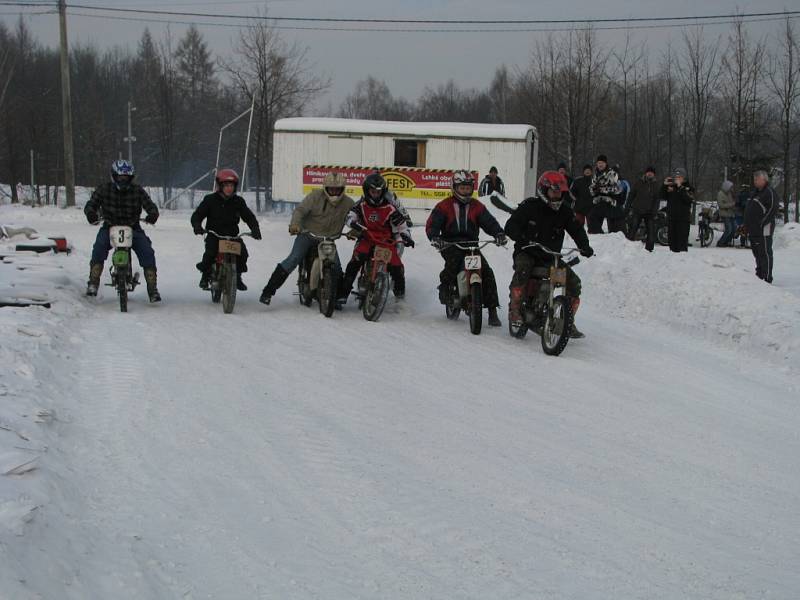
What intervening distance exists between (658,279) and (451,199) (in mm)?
4373

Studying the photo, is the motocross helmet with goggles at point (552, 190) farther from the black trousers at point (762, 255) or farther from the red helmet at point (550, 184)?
the black trousers at point (762, 255)

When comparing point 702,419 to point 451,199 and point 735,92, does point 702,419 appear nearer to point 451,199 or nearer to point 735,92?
point 451,199

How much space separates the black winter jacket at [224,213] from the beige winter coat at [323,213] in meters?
0.70

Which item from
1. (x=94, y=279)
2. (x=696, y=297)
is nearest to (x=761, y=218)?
(x=696, y=297)

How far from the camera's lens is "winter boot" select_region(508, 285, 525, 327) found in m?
10.8

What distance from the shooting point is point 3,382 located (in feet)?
20.9

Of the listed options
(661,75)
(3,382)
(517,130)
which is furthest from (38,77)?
(3,382)

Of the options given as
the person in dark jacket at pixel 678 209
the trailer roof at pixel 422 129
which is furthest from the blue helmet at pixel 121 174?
the trailer roof at pixel 422 129

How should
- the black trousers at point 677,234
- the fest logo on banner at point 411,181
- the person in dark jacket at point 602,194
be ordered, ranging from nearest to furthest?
the black trousers at point 677,234 < the person in dark jacket at point 602,194 < the fest logo on banner at point 411,181

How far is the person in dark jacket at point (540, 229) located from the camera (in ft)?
35.0

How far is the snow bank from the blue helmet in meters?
7.12

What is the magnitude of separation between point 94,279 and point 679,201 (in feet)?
38.6

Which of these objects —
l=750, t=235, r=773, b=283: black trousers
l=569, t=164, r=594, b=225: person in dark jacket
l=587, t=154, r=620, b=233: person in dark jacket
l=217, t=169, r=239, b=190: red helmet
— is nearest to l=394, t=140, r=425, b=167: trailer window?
l=569, t=164, r=594, b=225: person in dark jacket

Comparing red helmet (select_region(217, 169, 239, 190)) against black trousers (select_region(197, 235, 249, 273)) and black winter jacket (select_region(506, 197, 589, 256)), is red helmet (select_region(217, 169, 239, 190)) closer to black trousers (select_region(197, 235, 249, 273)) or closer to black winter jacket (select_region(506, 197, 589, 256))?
black trousers (select_region(197, 235, 249, 273))
